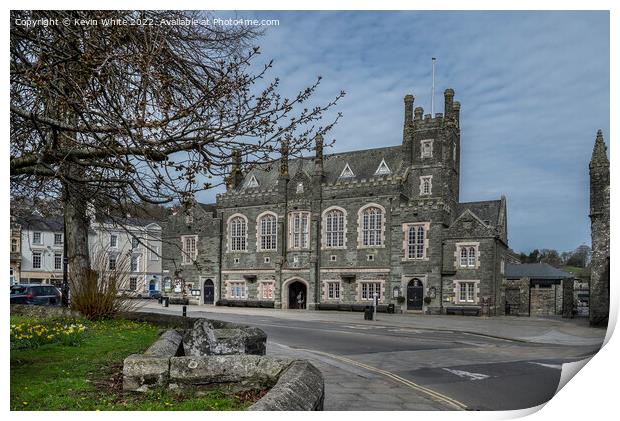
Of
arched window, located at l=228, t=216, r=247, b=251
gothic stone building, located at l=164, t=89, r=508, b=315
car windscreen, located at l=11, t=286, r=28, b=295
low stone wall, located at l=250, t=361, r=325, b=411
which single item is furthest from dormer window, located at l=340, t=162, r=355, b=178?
→ low stone wall, located at l=250, t=361, r=325, b=411

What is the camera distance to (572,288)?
446 inches

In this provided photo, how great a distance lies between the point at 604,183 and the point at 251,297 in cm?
759

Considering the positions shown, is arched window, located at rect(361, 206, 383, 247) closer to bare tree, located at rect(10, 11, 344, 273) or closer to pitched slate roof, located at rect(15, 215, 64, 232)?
pitched slate roof, located at rect(15, 215, 64, 232)

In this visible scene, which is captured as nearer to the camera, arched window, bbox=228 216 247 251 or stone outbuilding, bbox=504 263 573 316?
stone outbuilding, bbox=504 263 573 316

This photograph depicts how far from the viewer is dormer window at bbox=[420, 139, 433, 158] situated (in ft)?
68.0

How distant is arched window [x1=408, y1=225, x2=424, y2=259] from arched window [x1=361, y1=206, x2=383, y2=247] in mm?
2021

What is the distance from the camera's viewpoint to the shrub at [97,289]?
10.1 meters

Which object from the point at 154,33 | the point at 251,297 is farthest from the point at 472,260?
the point at 154,33

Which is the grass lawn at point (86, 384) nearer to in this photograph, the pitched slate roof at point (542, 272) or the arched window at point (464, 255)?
the pitched slate roof at point (542, 272)

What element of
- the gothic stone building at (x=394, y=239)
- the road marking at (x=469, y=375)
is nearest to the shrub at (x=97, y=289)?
the road marking at (x=469, y=375)

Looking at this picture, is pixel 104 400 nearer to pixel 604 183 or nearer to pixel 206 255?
pixel 206 255

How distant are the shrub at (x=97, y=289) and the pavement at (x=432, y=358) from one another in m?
0.65

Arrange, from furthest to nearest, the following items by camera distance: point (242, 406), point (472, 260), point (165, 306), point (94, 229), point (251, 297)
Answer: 1. point (472, 260)
2. point (251, 297)
3. point (94, 229)
4. point (165, 306)
5. point (242, 406)

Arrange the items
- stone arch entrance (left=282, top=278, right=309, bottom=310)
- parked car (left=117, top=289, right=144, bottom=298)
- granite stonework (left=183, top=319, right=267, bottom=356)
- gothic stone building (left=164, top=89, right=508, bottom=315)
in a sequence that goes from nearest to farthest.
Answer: granite stonework (left=183, top=319, right=267, bottom=356), parked car (left=117, top=289, right=144, bottom=298), stone arch entrance (left=282, top=278, right=309, bottom=310), gothic stone building (left=164, top=89, right=508, bottom=315)
